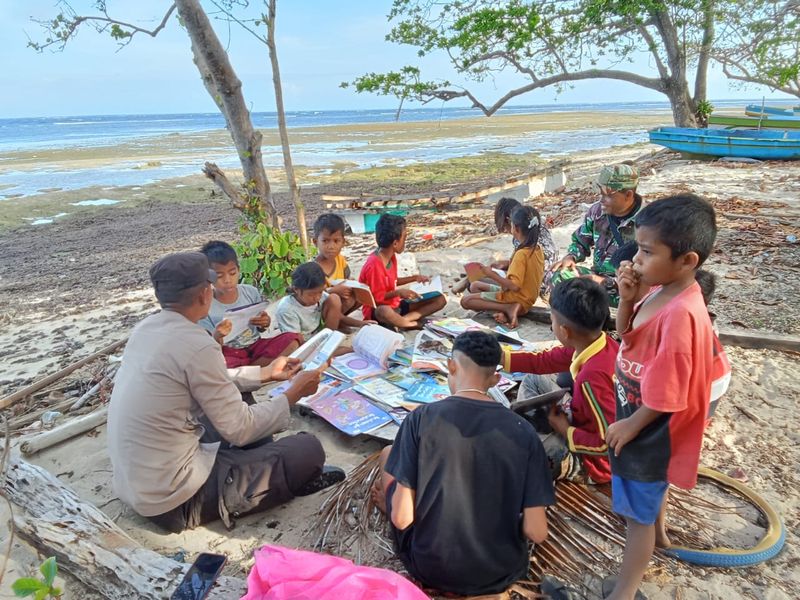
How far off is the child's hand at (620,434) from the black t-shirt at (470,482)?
0.27 m

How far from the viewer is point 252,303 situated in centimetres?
404

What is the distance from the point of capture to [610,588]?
206 centimetres

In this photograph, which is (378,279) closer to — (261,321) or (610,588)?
(261,321)

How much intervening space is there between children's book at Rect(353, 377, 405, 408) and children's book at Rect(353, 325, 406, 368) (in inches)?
8.0

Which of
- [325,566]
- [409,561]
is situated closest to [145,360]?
[325,566]

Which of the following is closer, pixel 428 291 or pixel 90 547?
pixel 90 547

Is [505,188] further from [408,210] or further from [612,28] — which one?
[612,28]

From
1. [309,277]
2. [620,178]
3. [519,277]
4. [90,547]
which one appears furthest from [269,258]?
[90,547]

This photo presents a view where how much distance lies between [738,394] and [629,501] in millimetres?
2024

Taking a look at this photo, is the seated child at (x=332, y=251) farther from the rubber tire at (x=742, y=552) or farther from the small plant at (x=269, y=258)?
the rubber tire at (x=742, y=552)

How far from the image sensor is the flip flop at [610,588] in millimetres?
2029

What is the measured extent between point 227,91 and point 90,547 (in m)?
4.96

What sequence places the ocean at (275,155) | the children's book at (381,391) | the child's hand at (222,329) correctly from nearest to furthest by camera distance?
1. the children's book at (381,391)
2. the child's hand at (222,329)
3. the ocean at (275,155)

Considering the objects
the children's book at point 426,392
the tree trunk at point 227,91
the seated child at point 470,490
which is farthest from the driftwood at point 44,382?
the seated child at point 470,490
